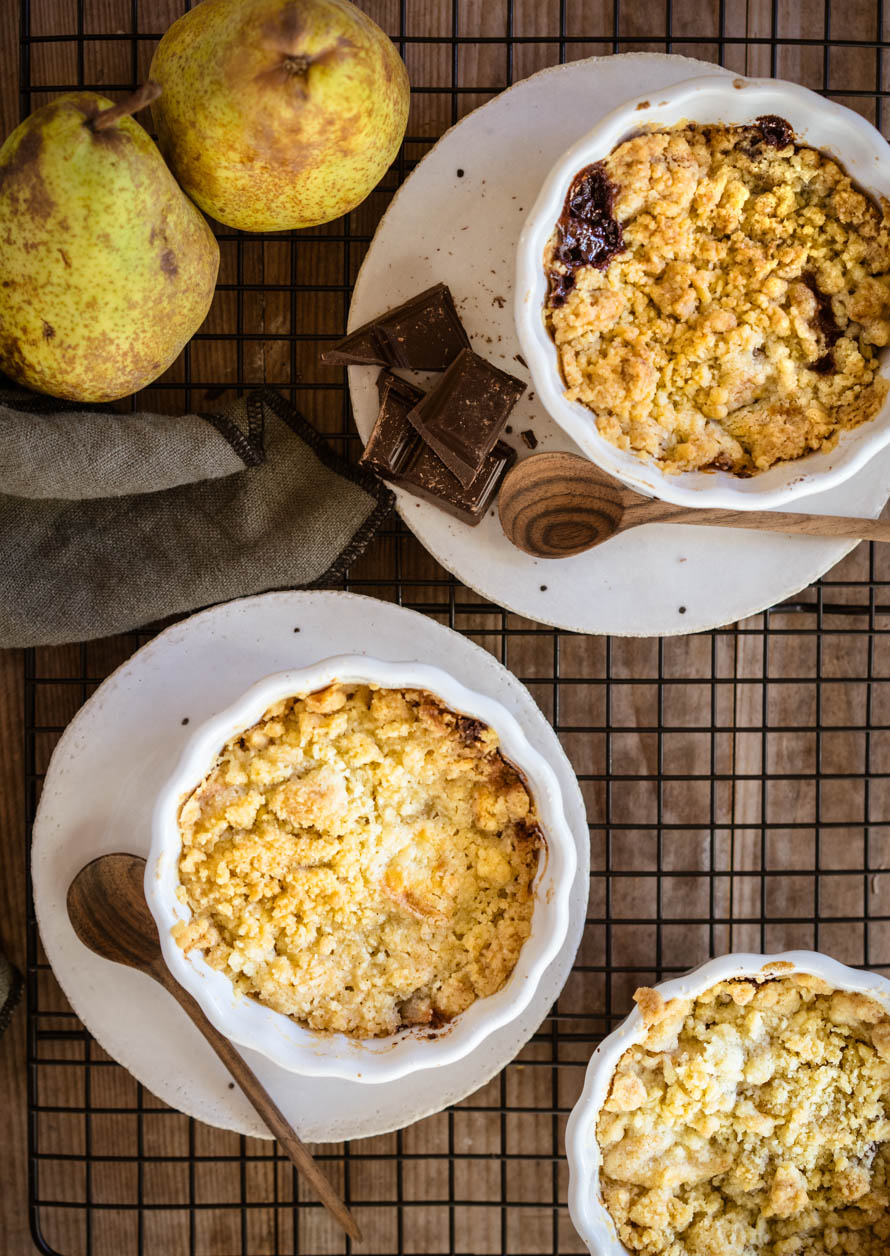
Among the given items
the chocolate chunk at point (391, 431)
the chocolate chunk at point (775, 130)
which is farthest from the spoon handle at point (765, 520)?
the chocolate chunk at point (775, 130)

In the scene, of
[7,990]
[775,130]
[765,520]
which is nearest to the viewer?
[775,130]

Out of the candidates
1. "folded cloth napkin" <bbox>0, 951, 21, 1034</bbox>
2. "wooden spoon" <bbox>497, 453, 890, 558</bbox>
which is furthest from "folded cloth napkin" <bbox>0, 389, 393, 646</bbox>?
"folded cloth napkin" <bbox>0, 951, 21, 1034</bbox>

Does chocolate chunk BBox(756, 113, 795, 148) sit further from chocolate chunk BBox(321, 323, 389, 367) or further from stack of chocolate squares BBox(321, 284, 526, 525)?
chocolate chunk BBox(321, 323, 389, 367)

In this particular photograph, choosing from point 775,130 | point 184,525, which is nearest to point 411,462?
point 184,525

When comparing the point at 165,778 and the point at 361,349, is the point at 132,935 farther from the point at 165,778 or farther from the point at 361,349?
the point at 361,349

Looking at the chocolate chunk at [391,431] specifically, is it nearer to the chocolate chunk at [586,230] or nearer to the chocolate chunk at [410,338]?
the chocolate chunk at [410,338]

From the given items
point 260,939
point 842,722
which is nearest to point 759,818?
point 842,722

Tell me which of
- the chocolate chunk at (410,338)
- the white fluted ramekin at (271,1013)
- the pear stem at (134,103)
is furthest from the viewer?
the chocolate chunk at (410,338)
